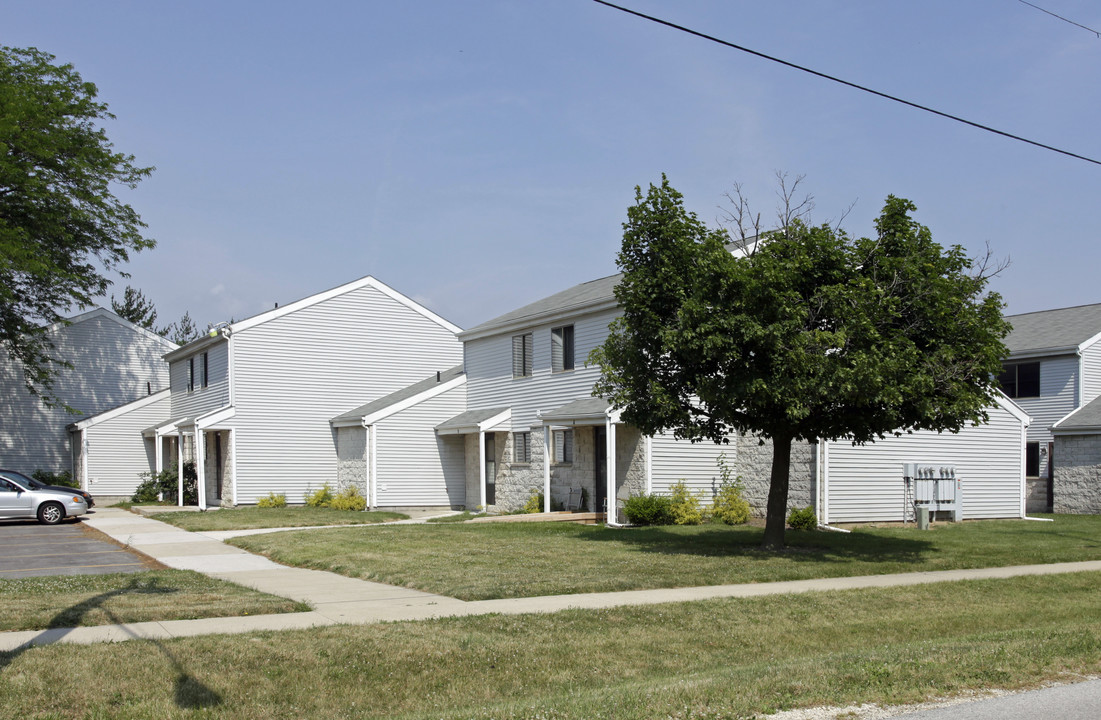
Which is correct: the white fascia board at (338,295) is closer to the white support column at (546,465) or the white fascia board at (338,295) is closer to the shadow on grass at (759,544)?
the white support column at (546,465)

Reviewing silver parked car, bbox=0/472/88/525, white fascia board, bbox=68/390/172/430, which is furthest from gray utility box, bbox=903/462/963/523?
white fascia board, bbox=68/390/172/430

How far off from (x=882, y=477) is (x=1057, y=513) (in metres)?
10.5

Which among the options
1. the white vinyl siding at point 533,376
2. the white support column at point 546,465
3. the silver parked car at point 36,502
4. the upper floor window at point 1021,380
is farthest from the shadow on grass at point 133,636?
the upper floor window at point 1021,380

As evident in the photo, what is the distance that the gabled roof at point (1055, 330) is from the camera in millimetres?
31562

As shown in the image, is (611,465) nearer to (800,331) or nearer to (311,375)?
(800,331)

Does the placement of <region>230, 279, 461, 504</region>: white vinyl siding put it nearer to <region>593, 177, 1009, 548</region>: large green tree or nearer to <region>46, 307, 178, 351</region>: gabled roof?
<region>46, 307, 178, 351</region>: gabled roof

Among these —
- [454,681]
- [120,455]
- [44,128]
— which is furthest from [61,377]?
[454,681]

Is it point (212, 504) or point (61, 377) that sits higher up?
point (61, 377)

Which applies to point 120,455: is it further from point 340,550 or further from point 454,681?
point 454,681

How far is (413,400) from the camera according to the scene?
3023cm

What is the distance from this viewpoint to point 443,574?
1353 cm

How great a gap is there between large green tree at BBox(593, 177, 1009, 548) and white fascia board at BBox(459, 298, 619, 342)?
7.38 m

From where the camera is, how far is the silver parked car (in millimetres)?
24188

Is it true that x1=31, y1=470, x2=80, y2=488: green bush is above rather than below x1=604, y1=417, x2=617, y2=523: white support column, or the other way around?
below
